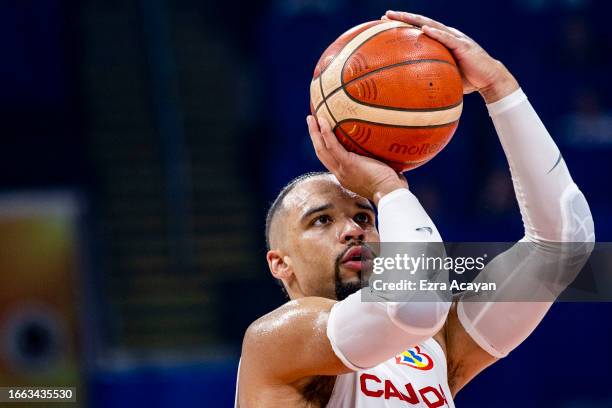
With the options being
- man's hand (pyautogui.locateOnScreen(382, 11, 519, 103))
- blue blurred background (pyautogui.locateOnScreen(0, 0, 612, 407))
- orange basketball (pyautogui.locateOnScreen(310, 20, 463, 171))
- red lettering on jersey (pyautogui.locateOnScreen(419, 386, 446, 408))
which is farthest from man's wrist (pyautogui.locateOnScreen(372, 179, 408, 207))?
blue blurred background (pyautogui.locateOnScreen(0, 0, 612, 407))

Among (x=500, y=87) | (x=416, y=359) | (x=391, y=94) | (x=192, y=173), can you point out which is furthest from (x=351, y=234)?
(x=192, y=173)

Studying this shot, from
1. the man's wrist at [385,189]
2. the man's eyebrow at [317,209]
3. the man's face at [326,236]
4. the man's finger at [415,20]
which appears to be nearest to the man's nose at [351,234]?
the man's face at [326,236]

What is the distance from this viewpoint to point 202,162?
10844mm

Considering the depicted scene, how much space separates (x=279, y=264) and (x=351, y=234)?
369 millimetres

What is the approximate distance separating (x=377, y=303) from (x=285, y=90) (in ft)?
20.3

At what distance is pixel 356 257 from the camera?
3.69 metres

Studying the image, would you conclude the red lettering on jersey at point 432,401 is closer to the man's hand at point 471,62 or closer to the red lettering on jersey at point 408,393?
the red lettering on jersey at point 408,393

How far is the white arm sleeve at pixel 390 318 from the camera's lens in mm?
3146

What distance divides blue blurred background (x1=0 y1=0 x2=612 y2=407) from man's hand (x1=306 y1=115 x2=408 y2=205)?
3570mm

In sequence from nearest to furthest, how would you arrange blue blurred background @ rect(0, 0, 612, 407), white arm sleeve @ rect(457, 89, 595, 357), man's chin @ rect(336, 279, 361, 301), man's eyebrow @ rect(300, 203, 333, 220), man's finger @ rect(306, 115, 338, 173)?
man's finger @ rect(306, 115, 338, 173) → white arm sleeve @ rect(457, 89, 595, 357) → man's chin @ rect(336, 279, 361, 301) → man's eyebrow @ rect(300, 203, 333, 220) → blue blurred background @ rect(0, 0, 612, 407)

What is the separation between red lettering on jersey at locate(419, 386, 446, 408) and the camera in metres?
3.57

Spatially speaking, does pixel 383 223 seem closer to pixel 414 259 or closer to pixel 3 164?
pixel 414 259

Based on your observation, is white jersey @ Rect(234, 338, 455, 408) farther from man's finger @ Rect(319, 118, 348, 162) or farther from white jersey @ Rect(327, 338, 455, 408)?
man's finger @ Rect(319, 118, 348, 162)

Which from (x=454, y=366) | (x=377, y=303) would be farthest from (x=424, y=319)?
(x=454, y=366)
